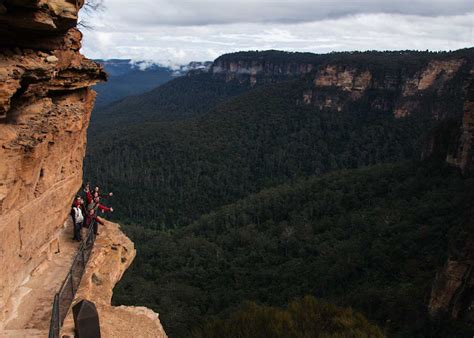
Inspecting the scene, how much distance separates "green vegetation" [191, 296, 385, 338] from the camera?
19547mm

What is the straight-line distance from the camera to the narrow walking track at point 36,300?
10.3m

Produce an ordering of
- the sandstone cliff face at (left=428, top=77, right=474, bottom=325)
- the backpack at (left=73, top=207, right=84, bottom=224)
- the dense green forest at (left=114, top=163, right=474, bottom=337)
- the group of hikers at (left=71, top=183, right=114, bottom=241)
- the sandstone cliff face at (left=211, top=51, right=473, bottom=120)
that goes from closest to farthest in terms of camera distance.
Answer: the backpack at (left=73, top=207, right=84, bottom=224) < the group of hikers at (left=71, top=183, right=114, bottom=241) < the sandstone cliff face at (left=428, top=77, right=474, bottom=325) < the dense green forest at (left=114, top=163, right=474, bottom=337) < the sandstone cliff face at (left=211, top=51, right=473, bottom=120)

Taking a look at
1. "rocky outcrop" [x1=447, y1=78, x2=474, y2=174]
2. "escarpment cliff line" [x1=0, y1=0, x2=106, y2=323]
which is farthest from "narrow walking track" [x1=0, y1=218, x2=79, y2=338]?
"rocky outcrop" [x1=447, y1=78, x2=474, y2=174]

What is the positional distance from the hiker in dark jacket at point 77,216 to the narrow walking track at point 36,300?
104 centimetres

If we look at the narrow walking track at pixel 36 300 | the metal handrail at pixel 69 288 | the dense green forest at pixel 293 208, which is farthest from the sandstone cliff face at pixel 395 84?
the narrow walking track at pixel 36 300

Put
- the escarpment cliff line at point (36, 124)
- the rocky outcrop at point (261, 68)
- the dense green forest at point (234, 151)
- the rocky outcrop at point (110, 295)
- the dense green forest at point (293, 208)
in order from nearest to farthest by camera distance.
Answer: the escarpment cliff line at point (36, 124) → the rocky outcrop at point (110, 295) → the dense green forest at point (293, 208) → the dense green forest at point (234, 151) → the rocky outcrop at point (261, 68)

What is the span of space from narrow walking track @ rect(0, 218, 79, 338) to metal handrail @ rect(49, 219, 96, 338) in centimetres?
37

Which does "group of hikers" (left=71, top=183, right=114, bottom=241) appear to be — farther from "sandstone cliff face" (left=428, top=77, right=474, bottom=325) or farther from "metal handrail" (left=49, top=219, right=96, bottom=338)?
"sandstone cliff face" (left=428, top=77, right=474, bottom=325)

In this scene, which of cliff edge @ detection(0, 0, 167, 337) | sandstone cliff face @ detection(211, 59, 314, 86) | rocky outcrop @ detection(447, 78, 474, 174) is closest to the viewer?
cliff edge @ detection(0, 0, 167, 337)

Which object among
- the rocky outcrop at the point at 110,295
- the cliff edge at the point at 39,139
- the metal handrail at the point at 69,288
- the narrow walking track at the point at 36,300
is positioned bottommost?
the rocky outcrop at the point at 110,295

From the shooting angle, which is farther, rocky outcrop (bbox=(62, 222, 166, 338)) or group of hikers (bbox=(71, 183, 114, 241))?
group of hikers (bbox=(71, 183, 114, 241))

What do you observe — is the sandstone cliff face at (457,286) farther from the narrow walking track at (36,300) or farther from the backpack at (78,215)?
the narrow walking track at (36,300)

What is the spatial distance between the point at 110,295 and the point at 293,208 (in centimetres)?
4776

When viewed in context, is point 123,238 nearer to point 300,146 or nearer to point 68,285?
point 68,285
